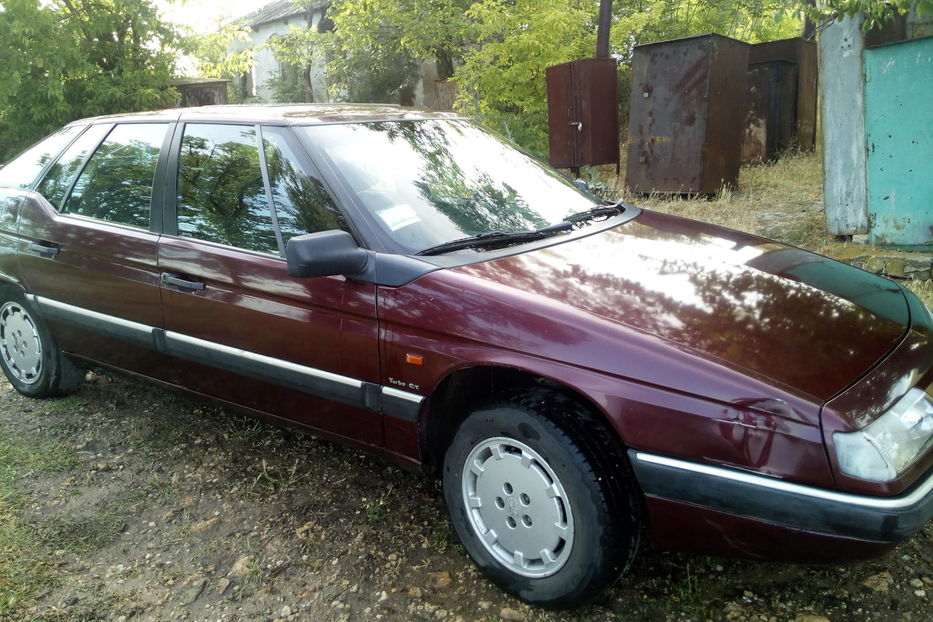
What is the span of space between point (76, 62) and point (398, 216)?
12147 millimetres

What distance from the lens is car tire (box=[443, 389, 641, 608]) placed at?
7.17 feet

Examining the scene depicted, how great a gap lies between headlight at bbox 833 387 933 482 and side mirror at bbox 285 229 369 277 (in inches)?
61.3

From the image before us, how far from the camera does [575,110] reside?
9.07m

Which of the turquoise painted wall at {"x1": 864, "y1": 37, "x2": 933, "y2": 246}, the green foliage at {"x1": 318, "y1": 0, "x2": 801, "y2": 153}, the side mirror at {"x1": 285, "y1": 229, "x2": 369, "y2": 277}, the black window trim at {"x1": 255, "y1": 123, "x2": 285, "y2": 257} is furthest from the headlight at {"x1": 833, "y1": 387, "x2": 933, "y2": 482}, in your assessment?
the green foliage at {"x1": 318, "y1": 0, "x2": 801, "y2": 153}

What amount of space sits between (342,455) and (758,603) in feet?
6.34

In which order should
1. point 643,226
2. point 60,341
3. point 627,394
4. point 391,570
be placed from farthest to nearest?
point 60,341, point 643,226, point 391,570, point 627,394

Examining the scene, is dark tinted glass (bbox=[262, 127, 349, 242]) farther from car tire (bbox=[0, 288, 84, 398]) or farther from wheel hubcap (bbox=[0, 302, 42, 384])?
wheel hubcap (bbox=[0, 302, 42, 384])

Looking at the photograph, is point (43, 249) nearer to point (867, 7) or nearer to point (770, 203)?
point (867, 7)

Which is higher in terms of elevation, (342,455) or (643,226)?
(643,226)

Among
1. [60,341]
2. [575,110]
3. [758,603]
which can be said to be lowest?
[758,603]

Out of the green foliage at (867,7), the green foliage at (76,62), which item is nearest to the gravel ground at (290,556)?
the green foliage at (867,7)

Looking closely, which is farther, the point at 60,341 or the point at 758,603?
the point at 60,341

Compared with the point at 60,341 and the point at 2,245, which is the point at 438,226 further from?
the point at 2,245

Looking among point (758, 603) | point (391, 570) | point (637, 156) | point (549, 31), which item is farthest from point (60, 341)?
point (549, 31)
